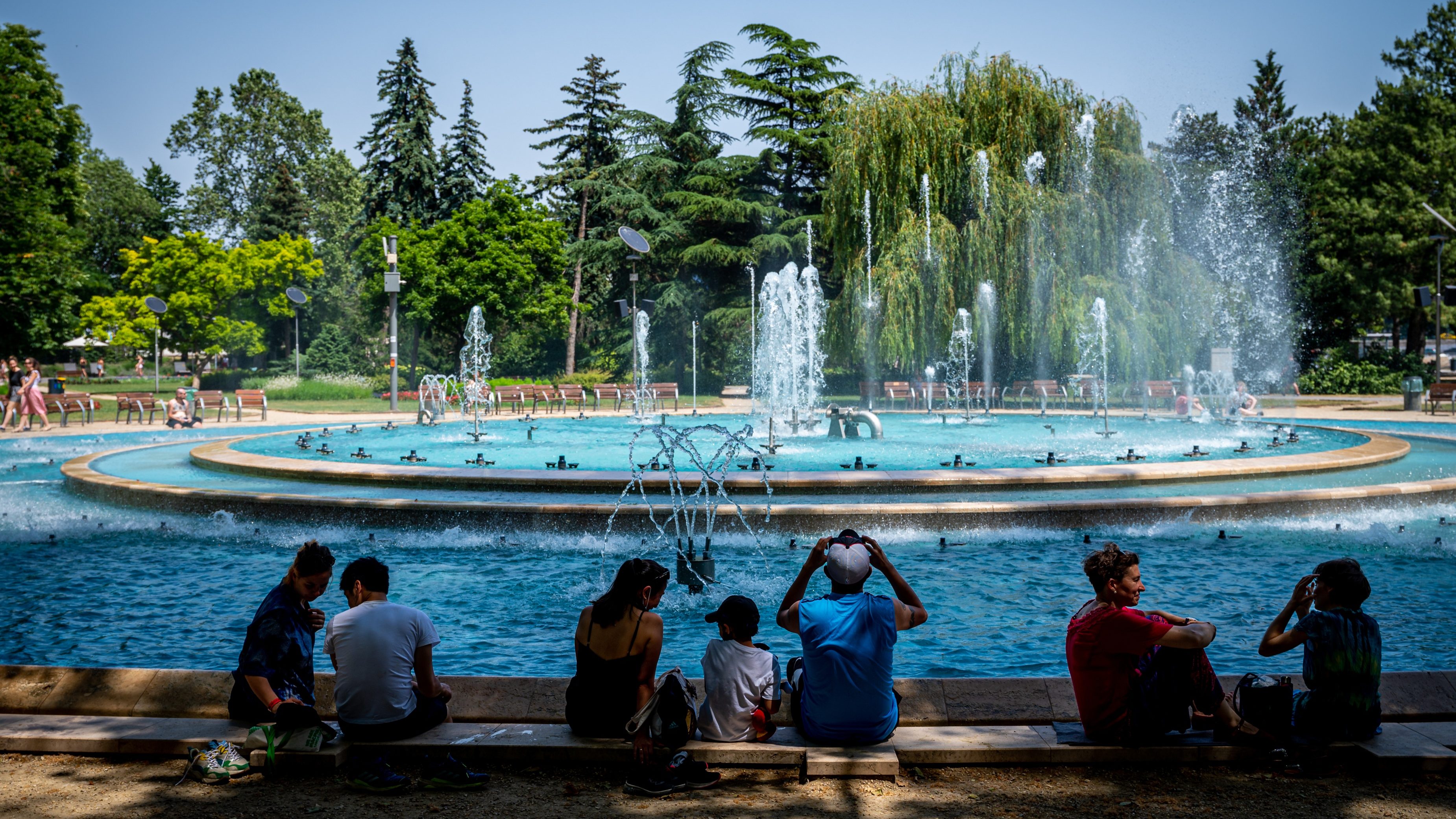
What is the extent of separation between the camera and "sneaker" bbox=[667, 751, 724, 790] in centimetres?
449

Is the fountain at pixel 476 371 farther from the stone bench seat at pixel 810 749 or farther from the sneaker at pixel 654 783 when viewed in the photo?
the sneaker at pixel 654 783

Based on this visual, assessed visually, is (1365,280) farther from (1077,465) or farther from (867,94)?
(1077,465)

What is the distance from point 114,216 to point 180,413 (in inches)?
2073

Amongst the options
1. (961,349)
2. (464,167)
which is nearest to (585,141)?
(464,167)

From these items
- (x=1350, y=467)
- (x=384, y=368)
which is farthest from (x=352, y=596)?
(x=384, y=368)

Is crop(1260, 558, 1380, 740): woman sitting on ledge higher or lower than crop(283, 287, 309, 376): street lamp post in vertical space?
lower

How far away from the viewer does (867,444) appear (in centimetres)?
1934

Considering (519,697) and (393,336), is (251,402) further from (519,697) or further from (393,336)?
(519,697)

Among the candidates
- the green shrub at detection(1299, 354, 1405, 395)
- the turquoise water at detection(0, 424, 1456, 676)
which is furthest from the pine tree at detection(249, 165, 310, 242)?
the turquoise water at detection(0, 424, 1456, 676)

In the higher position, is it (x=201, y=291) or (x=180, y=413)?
(x=201, y=291)

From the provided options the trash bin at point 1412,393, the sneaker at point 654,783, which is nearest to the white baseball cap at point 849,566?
the sneaker at point 654,783

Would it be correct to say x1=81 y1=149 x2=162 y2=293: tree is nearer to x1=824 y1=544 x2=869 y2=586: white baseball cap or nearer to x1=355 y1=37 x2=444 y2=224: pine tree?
x1=355 y1=37 x2=444 y2=224: pine tree

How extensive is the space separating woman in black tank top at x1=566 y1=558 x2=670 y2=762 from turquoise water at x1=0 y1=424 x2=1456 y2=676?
6.95ft

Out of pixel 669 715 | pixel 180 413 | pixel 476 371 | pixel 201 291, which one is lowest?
pixel 669 715
